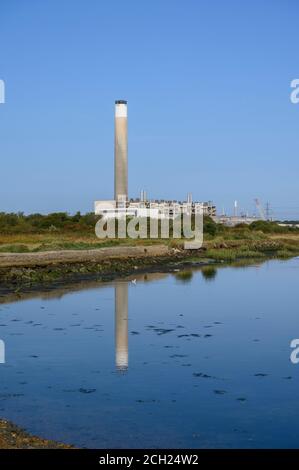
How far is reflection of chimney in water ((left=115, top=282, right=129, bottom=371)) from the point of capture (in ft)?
27.6

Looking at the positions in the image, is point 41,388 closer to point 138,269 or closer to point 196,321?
point 196,321

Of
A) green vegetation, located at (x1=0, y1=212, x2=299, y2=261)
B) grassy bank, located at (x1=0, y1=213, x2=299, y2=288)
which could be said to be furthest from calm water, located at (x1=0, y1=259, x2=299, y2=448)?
green vegetation, located at (x1=0, y1=212, x2=299, y2=261)

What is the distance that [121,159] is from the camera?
46906mm

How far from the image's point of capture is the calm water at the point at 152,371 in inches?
220

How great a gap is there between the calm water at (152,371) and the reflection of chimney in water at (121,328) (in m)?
0.03

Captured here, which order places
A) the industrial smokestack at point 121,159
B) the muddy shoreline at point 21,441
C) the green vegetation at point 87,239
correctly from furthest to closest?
the industrial smokestack at point 121,159, the green vegetation at point 87,239, the muddy shoreline at point 21,441

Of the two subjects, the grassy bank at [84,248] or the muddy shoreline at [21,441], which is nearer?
the muddy shoreline at [21,441]

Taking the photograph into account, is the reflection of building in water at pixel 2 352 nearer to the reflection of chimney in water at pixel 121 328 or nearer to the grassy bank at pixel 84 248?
the reflection of chimney in water at pixel 121 328

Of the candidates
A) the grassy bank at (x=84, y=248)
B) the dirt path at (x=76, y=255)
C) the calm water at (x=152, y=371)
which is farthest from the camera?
the dirt path at (x=76, y=255)

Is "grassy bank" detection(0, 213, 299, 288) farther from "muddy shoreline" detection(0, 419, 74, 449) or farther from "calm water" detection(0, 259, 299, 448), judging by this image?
"muddy shoreline" detection(0, 419, 74, 449)

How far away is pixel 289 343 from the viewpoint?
9609 mm
